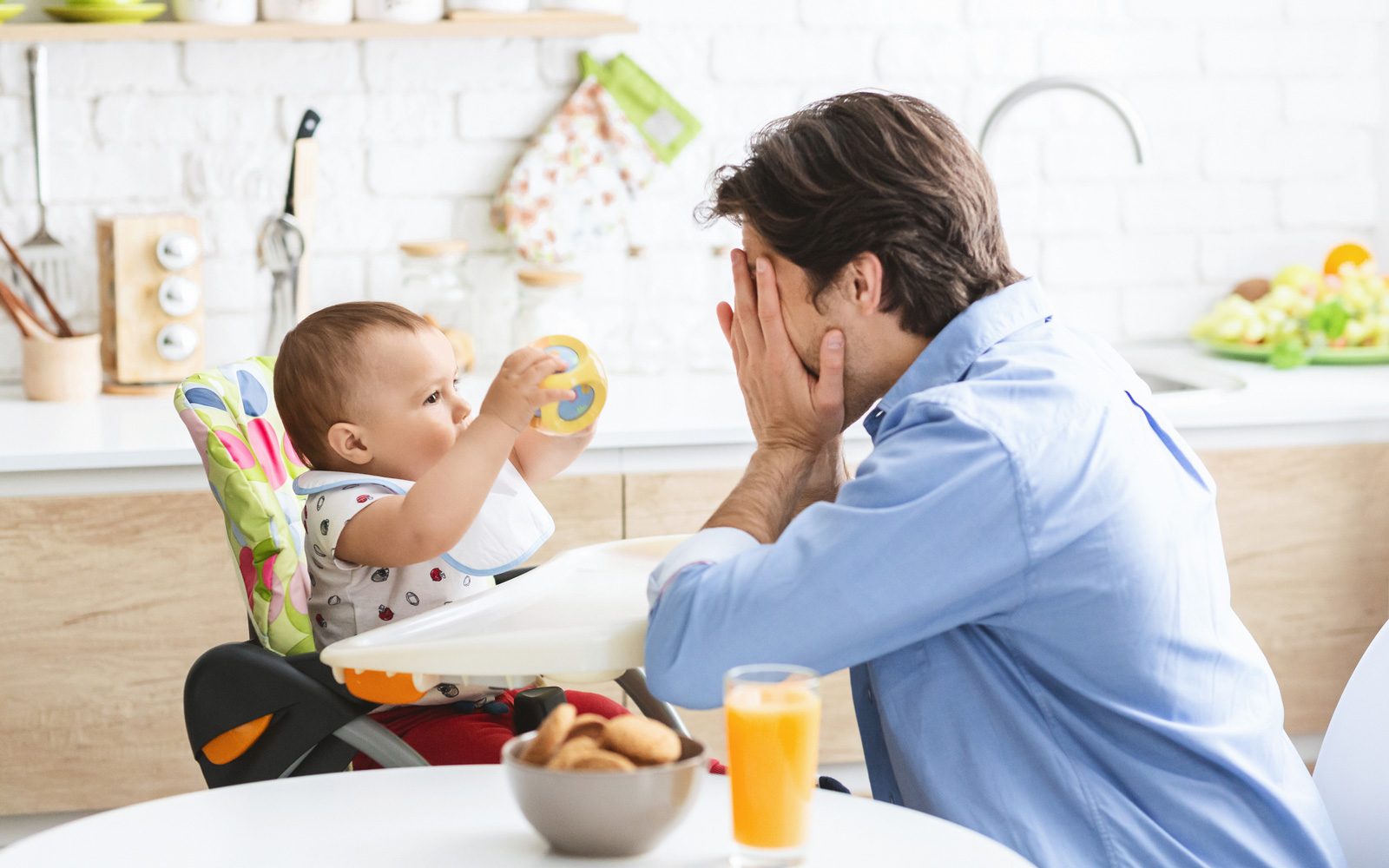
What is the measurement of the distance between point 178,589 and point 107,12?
1064 millimetres

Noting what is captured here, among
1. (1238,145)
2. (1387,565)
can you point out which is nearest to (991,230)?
(1387,565)

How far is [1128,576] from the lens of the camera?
103cm

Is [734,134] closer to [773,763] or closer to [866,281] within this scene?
[866,281]

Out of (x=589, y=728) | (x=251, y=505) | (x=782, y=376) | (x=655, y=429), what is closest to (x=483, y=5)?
(x=655, y=429)

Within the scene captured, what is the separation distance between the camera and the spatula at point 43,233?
8.16 ft

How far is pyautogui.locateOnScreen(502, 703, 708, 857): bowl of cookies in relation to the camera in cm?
78

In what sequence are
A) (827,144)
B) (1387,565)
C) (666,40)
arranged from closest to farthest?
(827,144) → (1387,565) → (666,40)

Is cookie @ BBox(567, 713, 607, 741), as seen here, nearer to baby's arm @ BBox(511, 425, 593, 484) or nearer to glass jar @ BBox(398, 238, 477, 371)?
baby's arm @ BBox(511, 425, 593, 484)

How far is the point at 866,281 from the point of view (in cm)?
117

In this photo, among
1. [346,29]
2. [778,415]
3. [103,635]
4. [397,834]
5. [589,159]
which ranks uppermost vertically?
[346,29]

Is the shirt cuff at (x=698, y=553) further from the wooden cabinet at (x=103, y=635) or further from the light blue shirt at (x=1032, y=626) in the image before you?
the wooden cabinet at (x=103, y=635)

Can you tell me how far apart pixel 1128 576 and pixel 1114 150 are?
2.02 m

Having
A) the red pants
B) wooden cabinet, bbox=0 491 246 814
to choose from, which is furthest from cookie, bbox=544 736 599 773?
wooden cabinet, bbox=0 491 246 814

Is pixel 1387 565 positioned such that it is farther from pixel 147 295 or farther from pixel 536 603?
pixel 147 295
